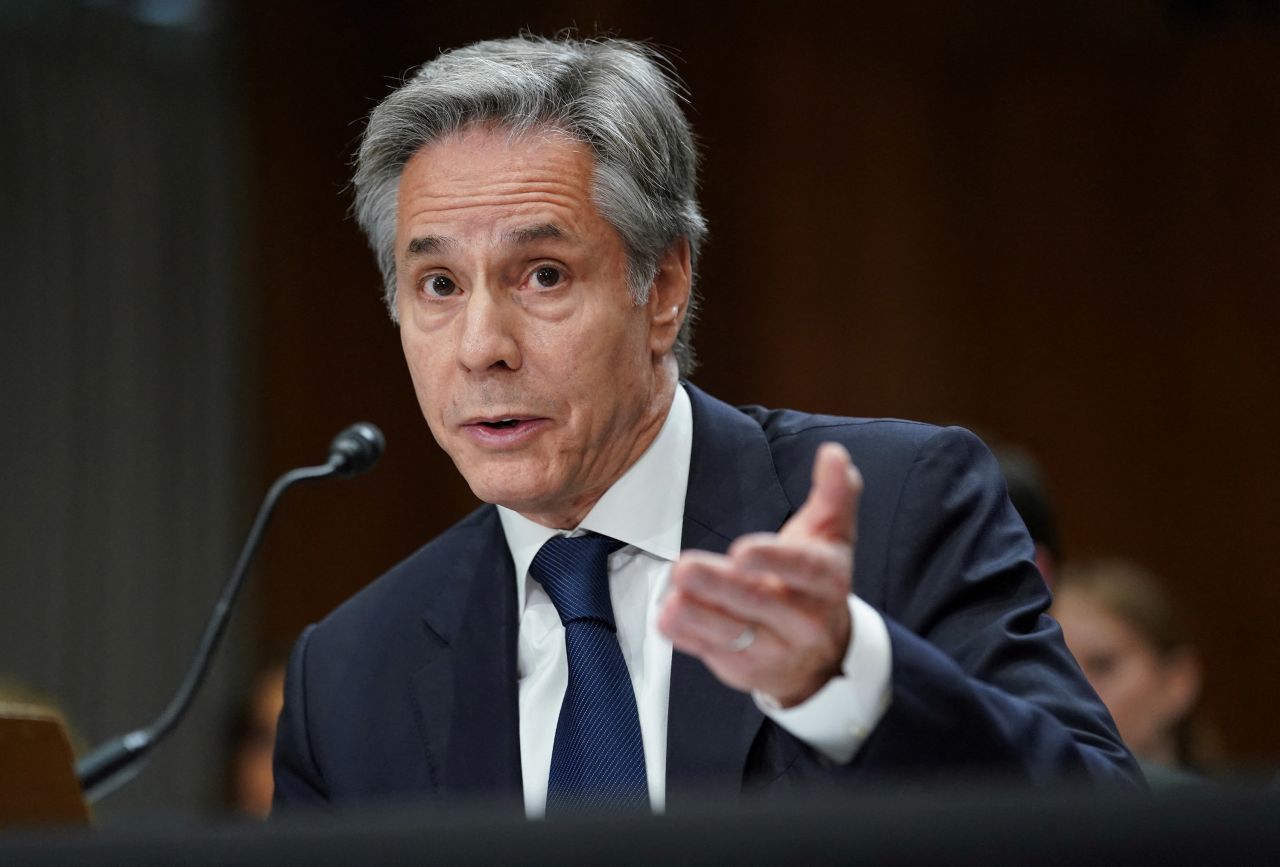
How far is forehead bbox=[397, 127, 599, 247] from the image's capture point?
1862mm

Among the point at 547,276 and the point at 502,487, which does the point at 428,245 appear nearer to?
the point at 547,276

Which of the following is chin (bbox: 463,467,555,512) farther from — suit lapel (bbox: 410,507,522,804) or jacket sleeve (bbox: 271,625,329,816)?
jacket sleeve (bbox: 271,625,329,816)

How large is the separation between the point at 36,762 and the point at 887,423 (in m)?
1.00

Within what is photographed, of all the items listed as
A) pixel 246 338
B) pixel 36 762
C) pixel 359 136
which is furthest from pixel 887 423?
pixel 246 338

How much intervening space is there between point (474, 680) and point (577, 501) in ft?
0.82

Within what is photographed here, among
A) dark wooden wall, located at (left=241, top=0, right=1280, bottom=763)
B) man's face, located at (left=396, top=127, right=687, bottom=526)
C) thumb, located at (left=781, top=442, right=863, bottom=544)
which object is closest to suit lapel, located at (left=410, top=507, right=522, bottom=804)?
man's face, located at (left=396, top=127, right=687, bottom=526)

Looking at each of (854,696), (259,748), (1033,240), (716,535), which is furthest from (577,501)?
(1033,240)

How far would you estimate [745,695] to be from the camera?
172cm

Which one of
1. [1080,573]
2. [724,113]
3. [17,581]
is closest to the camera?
[1080,573]

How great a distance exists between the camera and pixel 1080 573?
3.65 meters

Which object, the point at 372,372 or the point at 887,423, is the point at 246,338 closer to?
the point at 372,372

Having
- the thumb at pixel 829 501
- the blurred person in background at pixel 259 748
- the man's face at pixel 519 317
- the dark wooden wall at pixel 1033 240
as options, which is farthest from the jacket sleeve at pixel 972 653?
the dark wooden wall at pixel 1033 240

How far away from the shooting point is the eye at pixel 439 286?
6.31 feet

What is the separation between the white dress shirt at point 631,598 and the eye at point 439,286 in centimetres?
30
